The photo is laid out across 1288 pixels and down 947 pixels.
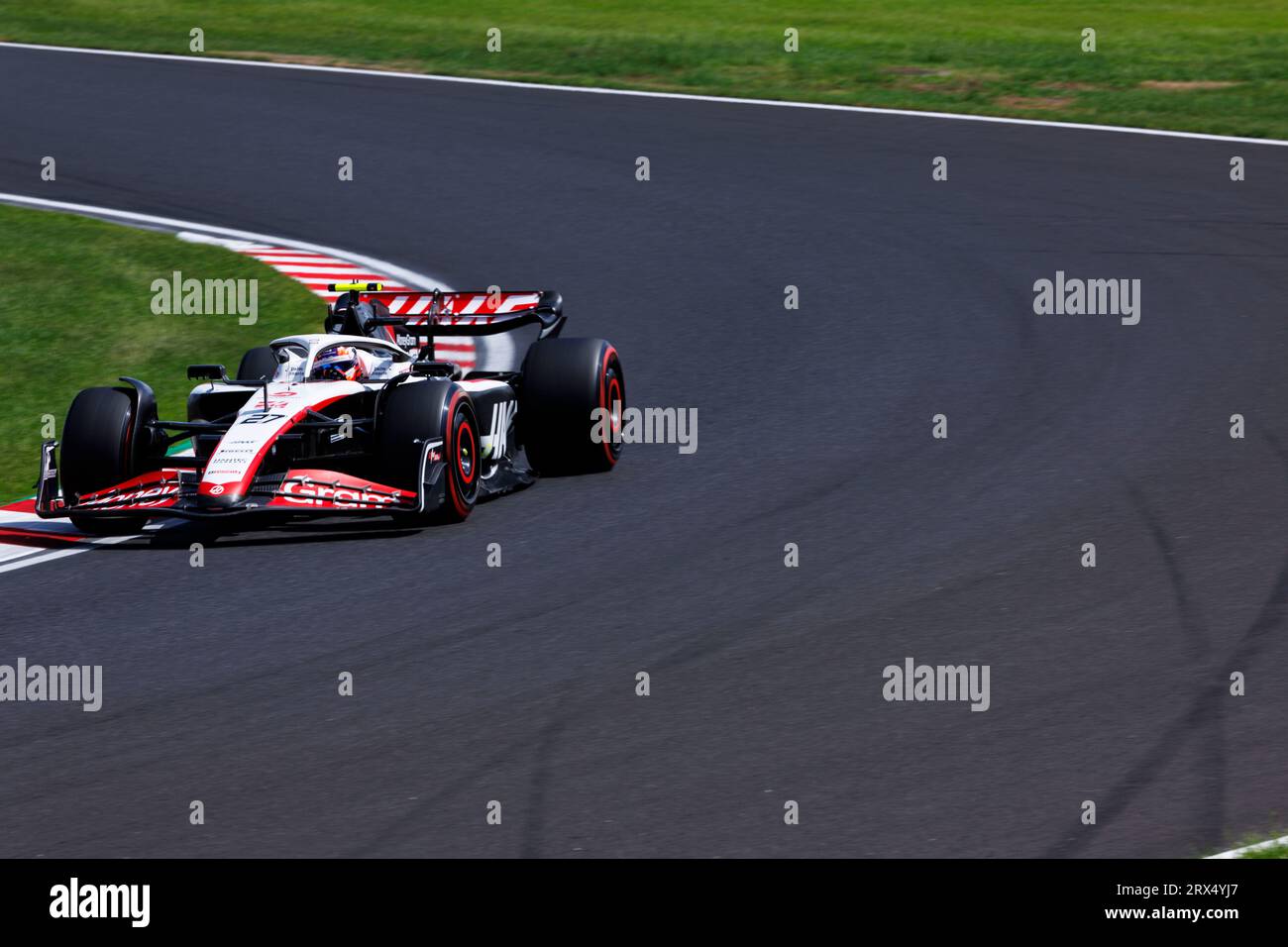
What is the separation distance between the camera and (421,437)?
9.78 m

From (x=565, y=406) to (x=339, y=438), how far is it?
147cm

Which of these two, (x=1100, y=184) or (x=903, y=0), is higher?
(x=903, y=0)

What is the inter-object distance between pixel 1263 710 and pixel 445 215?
12189 millimetres

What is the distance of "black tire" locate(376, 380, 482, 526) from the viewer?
9.78 meters

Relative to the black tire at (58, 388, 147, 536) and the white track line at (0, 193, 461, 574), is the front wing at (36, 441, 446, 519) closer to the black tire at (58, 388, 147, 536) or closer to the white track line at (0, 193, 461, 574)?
the black tire at (58, 388, 147, 536)

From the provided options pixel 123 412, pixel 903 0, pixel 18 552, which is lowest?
pixel 18 552

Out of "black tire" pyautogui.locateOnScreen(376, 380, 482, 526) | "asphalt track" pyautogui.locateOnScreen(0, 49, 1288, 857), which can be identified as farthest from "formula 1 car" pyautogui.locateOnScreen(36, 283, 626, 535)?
"asphalt track" pyautogui.locateOnScreen(0, 49, 1288, 857)

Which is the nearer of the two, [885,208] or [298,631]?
[298,631]

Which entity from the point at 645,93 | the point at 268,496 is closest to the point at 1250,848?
the point at 268,496

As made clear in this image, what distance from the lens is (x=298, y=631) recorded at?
8.18 meters

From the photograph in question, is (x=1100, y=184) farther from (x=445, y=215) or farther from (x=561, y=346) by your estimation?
(x=561, y=346)

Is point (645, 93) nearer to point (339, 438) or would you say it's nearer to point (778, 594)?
point (339, 438)
